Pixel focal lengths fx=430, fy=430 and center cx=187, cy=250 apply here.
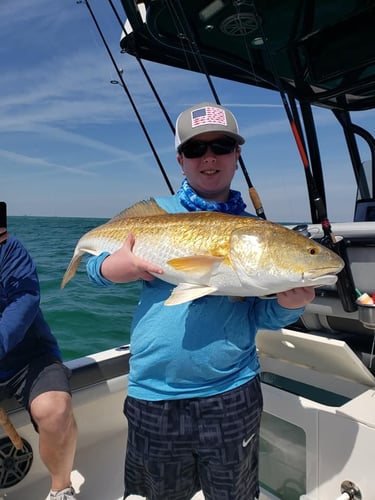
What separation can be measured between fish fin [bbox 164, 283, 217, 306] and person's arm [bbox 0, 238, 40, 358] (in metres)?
1.54

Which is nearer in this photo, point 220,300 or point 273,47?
point 220,300

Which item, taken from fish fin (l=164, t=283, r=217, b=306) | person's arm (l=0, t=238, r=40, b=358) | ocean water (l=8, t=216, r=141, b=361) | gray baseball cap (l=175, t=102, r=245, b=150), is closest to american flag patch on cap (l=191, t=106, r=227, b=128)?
gray baseball cap (l=175, t=102, r=245, b=150)

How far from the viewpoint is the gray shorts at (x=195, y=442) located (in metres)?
1.79

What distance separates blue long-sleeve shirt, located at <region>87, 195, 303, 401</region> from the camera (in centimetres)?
175

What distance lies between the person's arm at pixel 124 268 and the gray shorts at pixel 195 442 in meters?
0.54

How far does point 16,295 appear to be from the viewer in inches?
114

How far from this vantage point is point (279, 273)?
160 cm

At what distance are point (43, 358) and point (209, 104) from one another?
2.06m

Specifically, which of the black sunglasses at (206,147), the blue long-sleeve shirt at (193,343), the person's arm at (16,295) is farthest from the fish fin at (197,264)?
the person's arm at (16,295)

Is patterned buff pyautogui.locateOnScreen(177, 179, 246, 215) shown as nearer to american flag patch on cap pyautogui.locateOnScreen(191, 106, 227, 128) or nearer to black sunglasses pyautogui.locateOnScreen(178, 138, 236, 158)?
black sunglasses pyautogui.locateOnScreen(178, 138, 236, 158)

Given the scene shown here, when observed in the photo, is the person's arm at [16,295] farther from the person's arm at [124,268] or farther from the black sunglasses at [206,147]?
the black sunglasses at [206,147]

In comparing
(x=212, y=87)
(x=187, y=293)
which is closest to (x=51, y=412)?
(x=187, y=293)

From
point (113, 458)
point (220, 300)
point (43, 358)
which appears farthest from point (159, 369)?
point (113, 458)

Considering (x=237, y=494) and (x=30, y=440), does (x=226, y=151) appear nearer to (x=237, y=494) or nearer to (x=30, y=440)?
(x=237, y=494)
